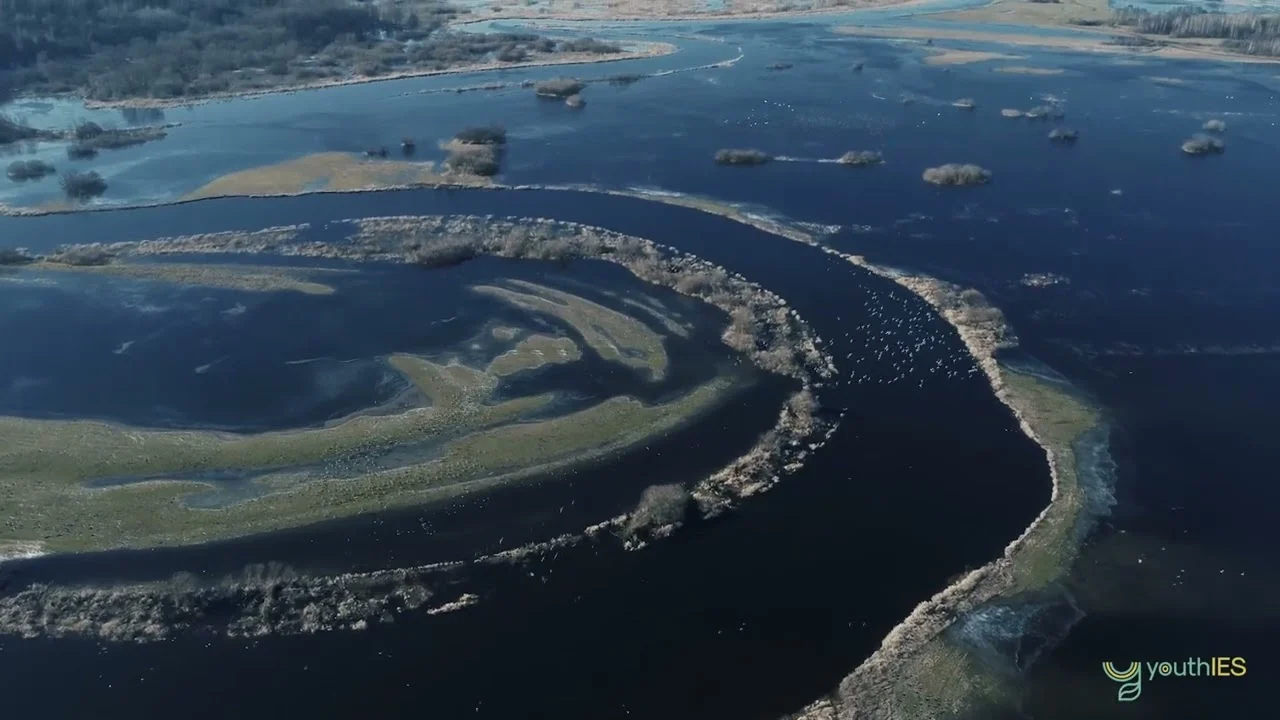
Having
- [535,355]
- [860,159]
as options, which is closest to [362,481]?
[535,355]

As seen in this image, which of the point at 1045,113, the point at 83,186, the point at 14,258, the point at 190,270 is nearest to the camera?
the point at 190,270

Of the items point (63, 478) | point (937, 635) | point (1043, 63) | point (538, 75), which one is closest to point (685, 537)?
point (937, 635)

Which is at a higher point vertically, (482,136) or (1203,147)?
(482,136)

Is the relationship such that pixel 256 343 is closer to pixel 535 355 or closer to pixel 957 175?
pixel 535 355

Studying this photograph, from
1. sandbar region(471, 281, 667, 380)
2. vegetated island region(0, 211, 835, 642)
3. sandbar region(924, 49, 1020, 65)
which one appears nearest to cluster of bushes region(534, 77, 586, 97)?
sandbar region(924, 49, 1020, 65)

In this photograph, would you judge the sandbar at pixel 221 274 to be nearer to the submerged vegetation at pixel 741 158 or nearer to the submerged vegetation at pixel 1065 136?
the submerged vegetation at pixel 741 158

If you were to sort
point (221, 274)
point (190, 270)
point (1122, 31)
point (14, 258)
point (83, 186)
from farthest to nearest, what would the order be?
1. point (1122, 31)
2. point (83, 186)
3. point (14, 258)
4. point (190, 270)
5. point (221, 274)

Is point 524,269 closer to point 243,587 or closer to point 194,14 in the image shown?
point 243,587
